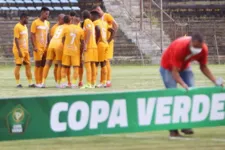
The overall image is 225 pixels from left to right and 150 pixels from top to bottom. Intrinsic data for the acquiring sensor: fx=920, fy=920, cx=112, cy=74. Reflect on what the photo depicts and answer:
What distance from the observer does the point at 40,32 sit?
1001 inches

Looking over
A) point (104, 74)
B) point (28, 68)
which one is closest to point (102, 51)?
point (104, 74)

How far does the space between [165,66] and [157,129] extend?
1180mm

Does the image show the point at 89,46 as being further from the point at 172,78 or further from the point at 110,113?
the point at 110,113

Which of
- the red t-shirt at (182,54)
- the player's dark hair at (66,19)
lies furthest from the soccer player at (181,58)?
the player's dark hair at (66,19)

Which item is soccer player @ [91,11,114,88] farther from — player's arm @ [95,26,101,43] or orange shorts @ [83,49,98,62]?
orange shorts @ [83,49,98,62]

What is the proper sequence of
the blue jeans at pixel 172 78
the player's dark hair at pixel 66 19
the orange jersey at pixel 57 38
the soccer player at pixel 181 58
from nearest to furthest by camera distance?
1. the soccer player at pixel 181 58
2. the blue jeans at pixel 172 78
3. the player's dark hair at pixel 66 19
4. the orange jersey at pixel 57 38

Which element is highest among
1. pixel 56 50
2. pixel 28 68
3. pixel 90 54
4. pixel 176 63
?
pixel 176 63

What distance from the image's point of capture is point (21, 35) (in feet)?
84.8

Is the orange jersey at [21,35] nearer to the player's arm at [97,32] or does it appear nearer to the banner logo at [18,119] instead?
the player's arm at [97,32]

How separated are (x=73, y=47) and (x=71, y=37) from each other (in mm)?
275

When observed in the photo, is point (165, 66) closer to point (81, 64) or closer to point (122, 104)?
point (122, 104)

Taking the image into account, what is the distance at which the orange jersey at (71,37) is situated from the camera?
78.8ft

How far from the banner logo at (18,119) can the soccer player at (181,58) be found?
94.6 inches

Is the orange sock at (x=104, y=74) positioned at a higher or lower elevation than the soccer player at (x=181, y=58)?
lower
